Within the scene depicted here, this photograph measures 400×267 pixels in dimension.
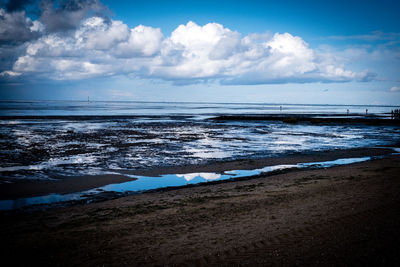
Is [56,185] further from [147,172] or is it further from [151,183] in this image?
[147,172]

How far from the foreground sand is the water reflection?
4.81ft

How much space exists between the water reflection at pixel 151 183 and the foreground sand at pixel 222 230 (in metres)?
1.47

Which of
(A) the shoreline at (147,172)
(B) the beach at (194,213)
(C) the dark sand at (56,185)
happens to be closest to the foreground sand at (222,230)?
(B) the beach at (194,213)

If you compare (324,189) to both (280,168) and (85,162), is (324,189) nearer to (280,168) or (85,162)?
(280,168)

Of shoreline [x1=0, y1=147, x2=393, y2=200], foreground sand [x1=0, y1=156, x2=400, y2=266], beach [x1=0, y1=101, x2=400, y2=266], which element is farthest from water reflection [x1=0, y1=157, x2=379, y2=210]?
foreground sand [x1=0, y1=156, x2=400, y2=266]

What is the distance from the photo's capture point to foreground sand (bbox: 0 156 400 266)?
5453 millimetres

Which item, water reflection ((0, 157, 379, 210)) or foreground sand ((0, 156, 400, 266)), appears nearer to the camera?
foreground sand ((0, 156, 400, 266))

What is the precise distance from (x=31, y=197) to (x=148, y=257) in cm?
721

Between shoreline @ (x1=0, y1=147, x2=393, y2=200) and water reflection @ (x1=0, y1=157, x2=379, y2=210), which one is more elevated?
shoreline @ (x1=0, y1=147, x2=393, y2=200)

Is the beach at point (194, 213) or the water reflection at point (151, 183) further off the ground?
the beach at point (194, 213)

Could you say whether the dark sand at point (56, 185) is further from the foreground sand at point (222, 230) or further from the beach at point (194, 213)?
the foreground sand at point (222, 230)

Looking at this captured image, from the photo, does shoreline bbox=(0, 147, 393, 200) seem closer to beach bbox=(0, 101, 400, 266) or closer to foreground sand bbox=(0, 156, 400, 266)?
beach bbox=(0, 101, 400, 266)

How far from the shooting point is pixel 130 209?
28.6ft

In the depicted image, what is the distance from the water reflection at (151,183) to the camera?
32.8ft
